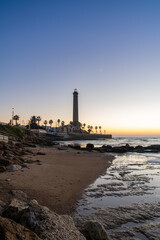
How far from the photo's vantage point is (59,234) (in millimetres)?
3119

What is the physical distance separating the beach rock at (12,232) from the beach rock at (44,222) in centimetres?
40

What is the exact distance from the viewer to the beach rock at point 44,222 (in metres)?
3.11

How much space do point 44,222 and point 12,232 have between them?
32.7 inches

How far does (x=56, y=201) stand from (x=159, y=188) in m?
5.14

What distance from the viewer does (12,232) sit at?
2605mm

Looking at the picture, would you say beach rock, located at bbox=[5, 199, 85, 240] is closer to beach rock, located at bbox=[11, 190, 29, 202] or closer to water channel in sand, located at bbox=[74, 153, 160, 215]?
beach rock, located at bbox=[11, 190, 29, 202]

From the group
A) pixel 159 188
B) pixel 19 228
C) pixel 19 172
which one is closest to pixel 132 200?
pixel 159 188

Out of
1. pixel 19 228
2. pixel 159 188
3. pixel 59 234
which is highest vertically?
pixel 19 228

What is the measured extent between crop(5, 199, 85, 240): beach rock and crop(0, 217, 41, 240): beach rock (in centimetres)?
40

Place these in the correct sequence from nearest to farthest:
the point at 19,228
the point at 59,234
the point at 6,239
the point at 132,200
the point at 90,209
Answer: the point at 6,239 < the point at 19,228 < the point at 59,234 < the point at 90,209 < the point at 132,200

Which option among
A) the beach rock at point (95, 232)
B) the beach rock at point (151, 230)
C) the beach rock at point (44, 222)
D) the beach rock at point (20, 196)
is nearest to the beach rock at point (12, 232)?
the beach rock at point (44, 222)

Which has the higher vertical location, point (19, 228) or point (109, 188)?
point (19, 228)

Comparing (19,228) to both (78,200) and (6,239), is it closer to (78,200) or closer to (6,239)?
(6,239)

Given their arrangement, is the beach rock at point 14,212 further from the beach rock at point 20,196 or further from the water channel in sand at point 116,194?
the water channel in sand at point 116,194
